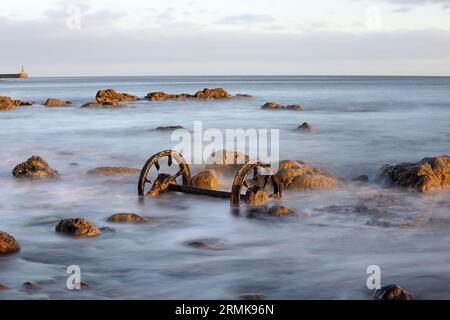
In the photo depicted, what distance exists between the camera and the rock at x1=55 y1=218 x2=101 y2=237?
28.1 feet

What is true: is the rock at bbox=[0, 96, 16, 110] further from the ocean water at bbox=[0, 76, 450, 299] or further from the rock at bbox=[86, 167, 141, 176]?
the rock at bbox=[86, 167, 141, 176]

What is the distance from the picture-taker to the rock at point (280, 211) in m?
9.76

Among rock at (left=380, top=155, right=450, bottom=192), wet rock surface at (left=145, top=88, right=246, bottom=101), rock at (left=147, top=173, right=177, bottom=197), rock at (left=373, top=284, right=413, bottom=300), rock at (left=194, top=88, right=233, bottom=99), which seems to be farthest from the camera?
rock at (left=194, top=88, right=233, bottom=99)

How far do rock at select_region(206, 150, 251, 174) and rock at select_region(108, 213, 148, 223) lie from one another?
→ 4.18 meters

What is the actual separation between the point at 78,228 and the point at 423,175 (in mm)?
6738

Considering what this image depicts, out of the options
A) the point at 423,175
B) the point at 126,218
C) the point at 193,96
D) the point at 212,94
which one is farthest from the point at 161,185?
the point at 212,94

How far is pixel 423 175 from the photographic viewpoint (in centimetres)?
1172

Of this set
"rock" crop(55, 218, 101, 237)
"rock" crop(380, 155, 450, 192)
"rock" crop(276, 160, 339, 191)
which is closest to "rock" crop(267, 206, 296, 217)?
"rock" crop(276, 160, 339, 191)

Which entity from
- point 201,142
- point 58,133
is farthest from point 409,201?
point 58,133

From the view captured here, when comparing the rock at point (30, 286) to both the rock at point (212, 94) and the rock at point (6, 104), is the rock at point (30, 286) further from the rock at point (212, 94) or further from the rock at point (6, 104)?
the rock at point (212, 94)

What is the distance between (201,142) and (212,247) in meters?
14.9
